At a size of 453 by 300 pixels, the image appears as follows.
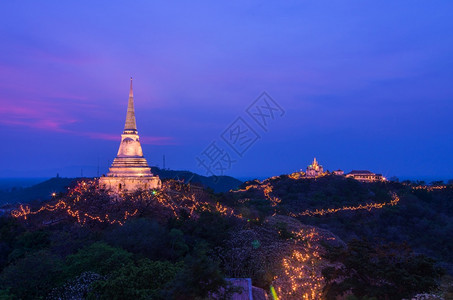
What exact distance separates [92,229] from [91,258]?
18.2ft

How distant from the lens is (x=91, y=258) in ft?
52.4

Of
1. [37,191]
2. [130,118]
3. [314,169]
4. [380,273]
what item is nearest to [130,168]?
[130,118]

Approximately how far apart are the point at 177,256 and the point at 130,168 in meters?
11.7

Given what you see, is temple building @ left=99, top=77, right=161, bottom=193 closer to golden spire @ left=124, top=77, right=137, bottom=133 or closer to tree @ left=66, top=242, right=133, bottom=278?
golden spire @ left=124, top=77, right=137, bottom=133

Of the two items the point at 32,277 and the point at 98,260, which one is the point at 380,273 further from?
the point at 32,277

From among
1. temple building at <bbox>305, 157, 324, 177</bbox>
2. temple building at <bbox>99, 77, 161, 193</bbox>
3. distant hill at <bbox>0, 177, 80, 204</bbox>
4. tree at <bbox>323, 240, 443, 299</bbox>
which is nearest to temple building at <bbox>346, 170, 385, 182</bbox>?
temple building at <bbox>305, 157, 324, 177</bbox>

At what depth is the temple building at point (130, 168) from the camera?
2730 centimetres

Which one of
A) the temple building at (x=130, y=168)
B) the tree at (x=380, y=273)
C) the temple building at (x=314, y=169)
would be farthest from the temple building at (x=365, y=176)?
the tree at (x=380, y=273)

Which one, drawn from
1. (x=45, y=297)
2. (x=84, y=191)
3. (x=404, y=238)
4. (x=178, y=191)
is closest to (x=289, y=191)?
(x=404, y=238)

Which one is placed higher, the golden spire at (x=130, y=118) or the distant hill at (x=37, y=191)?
the distant hill at (x=37, y=191)

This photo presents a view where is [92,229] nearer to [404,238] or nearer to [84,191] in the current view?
[84,191]

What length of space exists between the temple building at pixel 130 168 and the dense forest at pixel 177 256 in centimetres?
138

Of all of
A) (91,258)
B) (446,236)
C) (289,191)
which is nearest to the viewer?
(91,258)

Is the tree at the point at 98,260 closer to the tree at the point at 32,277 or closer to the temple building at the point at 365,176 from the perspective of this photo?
the tree at the point at 32,277
